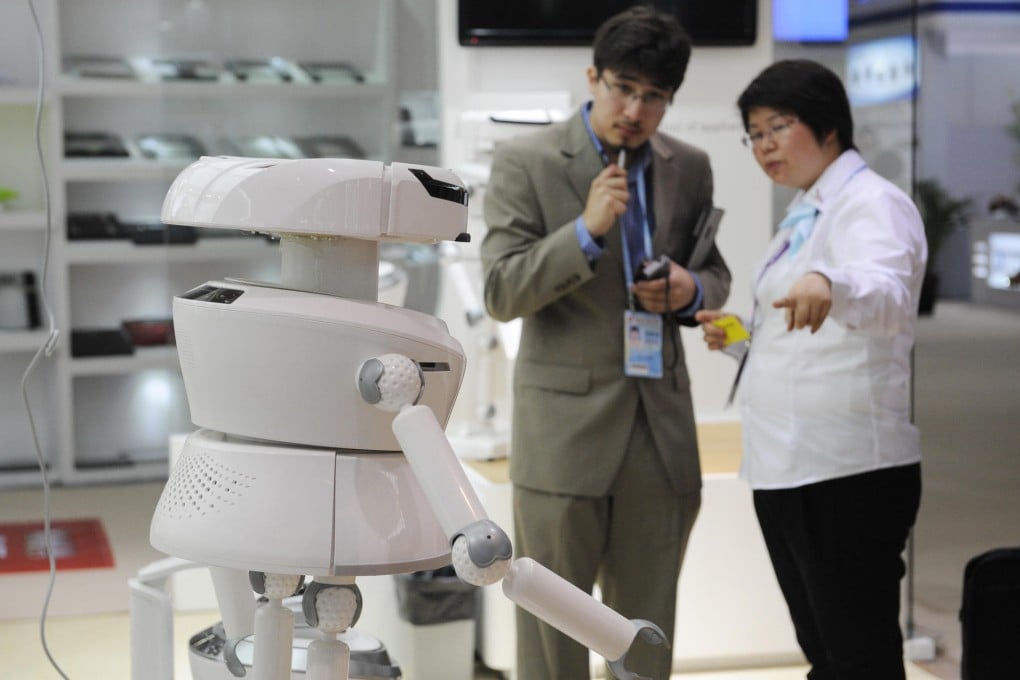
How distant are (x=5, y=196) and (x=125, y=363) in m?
0.87

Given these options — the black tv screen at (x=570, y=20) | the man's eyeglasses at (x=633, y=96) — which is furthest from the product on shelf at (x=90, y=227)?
the man's eyeglasses at (x=633, y=96)

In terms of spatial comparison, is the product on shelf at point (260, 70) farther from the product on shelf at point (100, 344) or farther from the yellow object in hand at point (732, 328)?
the yellow object in hand at point (732, 328)

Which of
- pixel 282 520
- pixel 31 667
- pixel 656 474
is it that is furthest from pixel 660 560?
pixel 31 667

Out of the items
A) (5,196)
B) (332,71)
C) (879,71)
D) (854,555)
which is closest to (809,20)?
(879,71)

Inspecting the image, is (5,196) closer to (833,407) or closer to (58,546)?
(58,546)

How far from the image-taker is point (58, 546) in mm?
Result: 4793

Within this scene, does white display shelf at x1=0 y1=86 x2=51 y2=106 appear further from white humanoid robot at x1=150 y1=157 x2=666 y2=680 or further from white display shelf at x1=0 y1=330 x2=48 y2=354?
white humanoid robot at x1=150 y1=157 x2=666 y2=680

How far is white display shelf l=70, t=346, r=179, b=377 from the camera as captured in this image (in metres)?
5.65

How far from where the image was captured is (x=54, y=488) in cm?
568

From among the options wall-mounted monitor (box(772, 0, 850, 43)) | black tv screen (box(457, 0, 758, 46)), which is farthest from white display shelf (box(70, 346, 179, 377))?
wall-mounted monitor (box(772, 0, 850, 43))

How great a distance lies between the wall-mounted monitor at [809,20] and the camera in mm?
4211

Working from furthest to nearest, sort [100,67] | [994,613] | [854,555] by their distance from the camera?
[100,67]
[854,555]
[994,613]

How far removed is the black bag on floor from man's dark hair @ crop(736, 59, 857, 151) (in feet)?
2.57

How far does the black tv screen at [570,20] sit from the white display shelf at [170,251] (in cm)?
135
